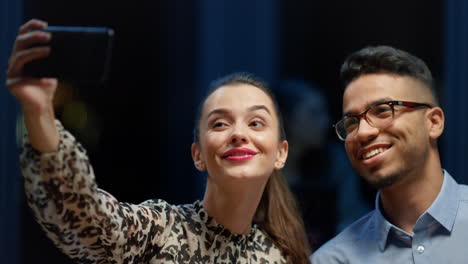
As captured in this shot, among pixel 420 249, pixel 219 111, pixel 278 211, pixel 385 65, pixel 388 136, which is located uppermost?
pixel 385 65

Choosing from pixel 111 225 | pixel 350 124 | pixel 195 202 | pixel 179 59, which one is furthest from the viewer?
pixel 179 59

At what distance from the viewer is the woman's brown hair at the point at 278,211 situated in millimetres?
1811

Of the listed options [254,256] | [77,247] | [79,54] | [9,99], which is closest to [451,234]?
[254,256]

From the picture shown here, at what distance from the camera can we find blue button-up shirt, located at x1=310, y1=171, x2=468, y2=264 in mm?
1825

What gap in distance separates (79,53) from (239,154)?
566 millimetres

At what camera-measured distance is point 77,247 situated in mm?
1354

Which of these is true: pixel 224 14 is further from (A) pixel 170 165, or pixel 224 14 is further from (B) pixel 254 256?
(B) pixel 254 256

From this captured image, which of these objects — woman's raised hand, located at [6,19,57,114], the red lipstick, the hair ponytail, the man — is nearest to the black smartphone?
woman's raised hand, located at [6,19,57,114]

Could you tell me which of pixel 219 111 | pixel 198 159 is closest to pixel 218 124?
pixel 219 111

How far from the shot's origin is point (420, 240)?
1.86 metres

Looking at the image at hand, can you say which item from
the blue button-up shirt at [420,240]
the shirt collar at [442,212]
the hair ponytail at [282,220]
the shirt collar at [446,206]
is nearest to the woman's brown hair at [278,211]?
the hair ponytail at [282,220]

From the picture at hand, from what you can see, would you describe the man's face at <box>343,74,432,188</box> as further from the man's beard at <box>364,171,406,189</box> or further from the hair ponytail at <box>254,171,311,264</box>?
the hair ponytail at <box>254,171,311,264</box>

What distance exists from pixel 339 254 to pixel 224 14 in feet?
4.00

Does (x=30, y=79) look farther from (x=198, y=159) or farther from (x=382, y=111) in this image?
(x=382, y=111)
